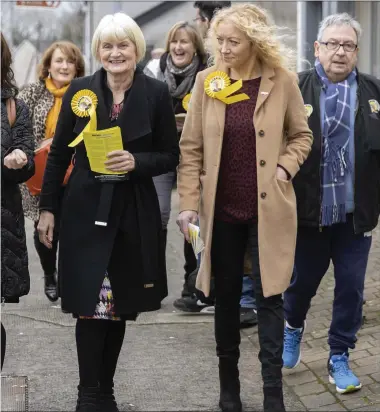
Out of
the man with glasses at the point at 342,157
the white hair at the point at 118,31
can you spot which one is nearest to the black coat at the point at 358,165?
the man with glasses at the point at 342,157

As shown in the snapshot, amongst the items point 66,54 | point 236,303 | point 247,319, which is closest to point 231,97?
point 236,303

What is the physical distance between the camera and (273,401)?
15.2 feet

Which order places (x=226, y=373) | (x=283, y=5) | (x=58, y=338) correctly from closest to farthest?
(x=226, y=373) < (x=58, y=338) < (x=283, y=5)

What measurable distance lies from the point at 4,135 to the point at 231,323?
1.40m

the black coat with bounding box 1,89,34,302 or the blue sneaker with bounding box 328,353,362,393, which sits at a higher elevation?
the black coat with bounding box 1,89,34,302

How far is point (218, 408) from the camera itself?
16.1ft

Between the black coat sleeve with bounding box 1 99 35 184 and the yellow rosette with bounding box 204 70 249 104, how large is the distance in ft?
2.81

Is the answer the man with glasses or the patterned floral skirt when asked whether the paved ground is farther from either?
the patterned floral skirt

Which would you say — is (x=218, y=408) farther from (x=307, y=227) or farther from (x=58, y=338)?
(x=58, y=338)

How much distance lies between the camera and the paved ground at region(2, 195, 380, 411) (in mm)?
5031

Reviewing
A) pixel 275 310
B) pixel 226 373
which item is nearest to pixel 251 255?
pixel 275 310

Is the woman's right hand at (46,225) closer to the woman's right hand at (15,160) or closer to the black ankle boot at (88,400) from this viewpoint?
the woman's right hand at (15,160)

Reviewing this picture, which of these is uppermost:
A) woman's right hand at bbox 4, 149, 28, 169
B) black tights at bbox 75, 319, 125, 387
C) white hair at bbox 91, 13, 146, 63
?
white hair at bbox 91, 13, 146, 63

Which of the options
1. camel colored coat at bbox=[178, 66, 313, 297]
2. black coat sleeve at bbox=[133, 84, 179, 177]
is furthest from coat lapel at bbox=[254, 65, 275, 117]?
black coat sleeve at bbox=[133, 84, 179, 177]
